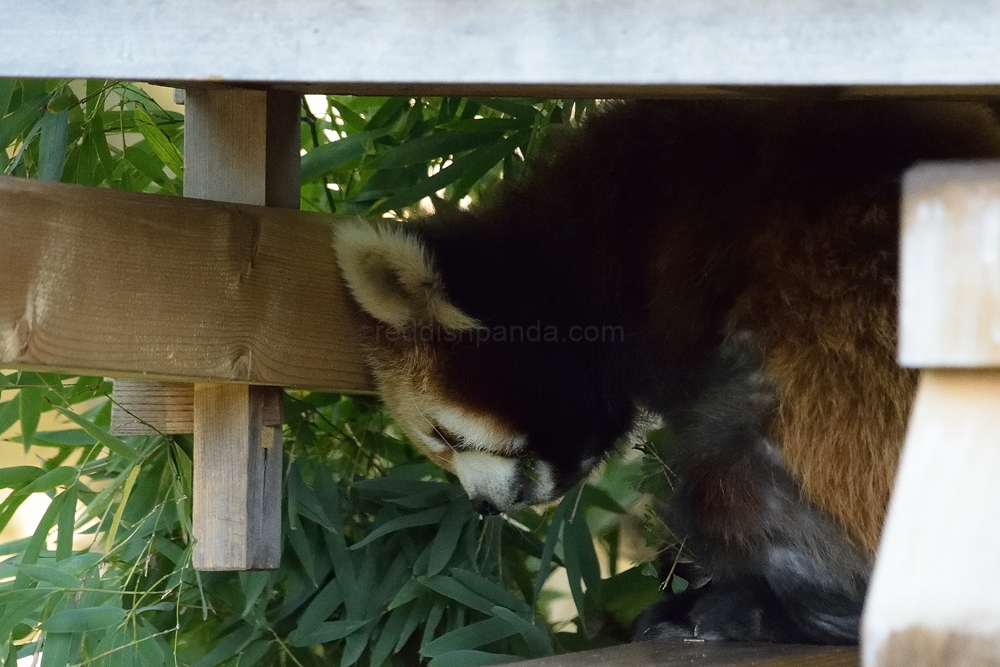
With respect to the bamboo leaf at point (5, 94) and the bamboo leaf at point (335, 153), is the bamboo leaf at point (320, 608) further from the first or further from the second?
the bamboo leaf at point (5, 94)

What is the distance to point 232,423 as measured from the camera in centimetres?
174

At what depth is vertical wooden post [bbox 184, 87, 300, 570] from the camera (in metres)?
1.71

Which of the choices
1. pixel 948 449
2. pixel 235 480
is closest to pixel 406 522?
pixel 235 480

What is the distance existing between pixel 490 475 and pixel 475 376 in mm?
220

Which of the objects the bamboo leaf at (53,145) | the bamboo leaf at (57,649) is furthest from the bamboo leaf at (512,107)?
the bamboo leaf at (57,649)

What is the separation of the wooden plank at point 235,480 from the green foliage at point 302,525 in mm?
307

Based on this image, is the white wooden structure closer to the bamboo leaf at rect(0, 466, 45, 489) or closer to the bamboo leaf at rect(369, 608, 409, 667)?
the bamboo leaf at rect(369, 608, 409, 667)

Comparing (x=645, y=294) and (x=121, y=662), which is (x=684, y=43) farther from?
(x=121, y=662)

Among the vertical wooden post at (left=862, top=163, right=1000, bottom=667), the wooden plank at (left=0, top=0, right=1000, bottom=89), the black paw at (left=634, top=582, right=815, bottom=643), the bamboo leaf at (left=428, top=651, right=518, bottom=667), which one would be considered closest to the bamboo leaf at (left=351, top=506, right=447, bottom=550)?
the bamboo leaf at (left=428, top=651, right=518, bottom=667)

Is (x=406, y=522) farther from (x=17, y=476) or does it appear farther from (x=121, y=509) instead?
(x=17, y=476)

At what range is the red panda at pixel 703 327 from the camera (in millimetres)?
1546

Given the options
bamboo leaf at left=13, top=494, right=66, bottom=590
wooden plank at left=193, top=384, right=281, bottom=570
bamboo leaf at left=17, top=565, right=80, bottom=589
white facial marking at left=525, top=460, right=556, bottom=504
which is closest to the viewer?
wooden plank at left=193, top=384, right=281, bottom=570

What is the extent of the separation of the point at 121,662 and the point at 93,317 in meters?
0.79

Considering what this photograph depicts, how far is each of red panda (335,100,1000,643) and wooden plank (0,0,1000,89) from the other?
68cm
